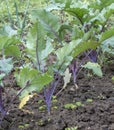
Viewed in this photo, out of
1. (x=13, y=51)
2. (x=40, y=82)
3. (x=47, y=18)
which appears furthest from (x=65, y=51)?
(x=47, y=18)

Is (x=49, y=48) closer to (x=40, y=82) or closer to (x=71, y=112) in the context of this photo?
(x=40, y=82)

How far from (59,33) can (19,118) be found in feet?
2.68

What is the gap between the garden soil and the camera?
2193mm

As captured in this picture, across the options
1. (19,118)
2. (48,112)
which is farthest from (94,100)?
(19,118)

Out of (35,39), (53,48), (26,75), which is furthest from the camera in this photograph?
(53,48)

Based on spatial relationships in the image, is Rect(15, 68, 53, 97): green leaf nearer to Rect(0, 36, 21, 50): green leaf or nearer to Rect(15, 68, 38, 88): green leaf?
Rect(15, 68, 38, 88): green leaf

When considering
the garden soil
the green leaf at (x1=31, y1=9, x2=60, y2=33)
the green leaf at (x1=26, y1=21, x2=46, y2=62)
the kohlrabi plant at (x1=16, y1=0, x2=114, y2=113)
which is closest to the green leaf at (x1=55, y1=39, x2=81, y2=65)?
the kohlrabi plant at (x1=16, y1=0, x2=114, y2=113)

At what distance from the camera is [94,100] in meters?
2.47

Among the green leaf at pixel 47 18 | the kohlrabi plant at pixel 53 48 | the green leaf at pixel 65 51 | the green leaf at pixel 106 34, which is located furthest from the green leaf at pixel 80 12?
the green leaf at pixel 65 51

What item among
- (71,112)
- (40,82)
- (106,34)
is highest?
(106,34)

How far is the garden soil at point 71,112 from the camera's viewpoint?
7.20 ft

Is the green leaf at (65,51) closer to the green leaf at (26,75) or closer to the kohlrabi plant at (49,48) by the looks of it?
the kohlrabi plant at (49,48)

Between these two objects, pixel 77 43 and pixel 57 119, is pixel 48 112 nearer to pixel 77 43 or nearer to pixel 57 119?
pixel 57 119

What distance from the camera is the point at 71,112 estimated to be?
7.65 feet
